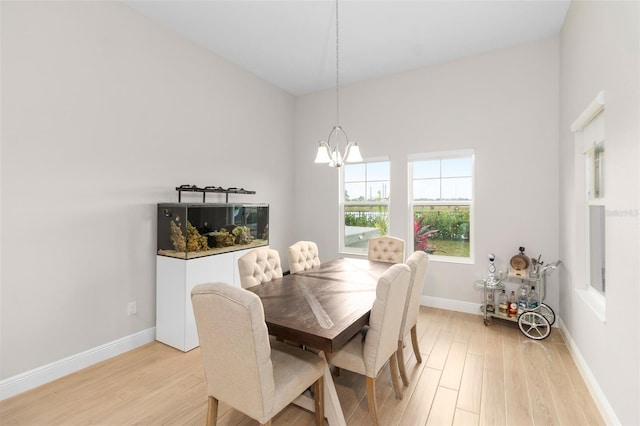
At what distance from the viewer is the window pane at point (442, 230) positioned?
3771 millimetres

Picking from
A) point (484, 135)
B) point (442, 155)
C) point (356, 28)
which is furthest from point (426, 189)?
point (356, 28)

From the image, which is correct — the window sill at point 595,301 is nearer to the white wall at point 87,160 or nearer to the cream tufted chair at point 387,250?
the cream tufted chair at point 387,250

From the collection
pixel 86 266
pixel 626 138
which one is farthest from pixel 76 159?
pixel 626 138

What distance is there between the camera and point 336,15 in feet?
9.48

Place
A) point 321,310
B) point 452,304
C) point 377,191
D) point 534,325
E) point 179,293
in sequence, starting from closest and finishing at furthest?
point 321,310 < point 179,293 < point 534,325 < point 452,304 < point 377,191

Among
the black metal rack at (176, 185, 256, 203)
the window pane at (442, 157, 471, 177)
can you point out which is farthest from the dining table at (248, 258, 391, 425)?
the window pane at (442, 157, 471, 177)

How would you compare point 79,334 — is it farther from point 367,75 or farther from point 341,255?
point 367,75

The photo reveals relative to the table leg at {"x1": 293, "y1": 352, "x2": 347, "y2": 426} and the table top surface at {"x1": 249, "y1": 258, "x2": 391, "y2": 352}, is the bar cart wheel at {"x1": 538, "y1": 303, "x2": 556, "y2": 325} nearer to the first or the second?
the table top surface at {"x1": 249, "y1": 258, "x2": 391, "y2": 352}

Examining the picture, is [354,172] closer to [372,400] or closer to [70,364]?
[372,400]

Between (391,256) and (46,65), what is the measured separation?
351 cm

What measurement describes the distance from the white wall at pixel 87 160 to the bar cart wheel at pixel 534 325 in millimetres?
3664

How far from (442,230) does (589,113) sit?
6.55ft

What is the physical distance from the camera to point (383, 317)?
1695 millimetres

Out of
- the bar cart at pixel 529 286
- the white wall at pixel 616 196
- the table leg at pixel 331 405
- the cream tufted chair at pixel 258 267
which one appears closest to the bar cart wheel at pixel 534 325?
the bar cart at pixel 529 286
